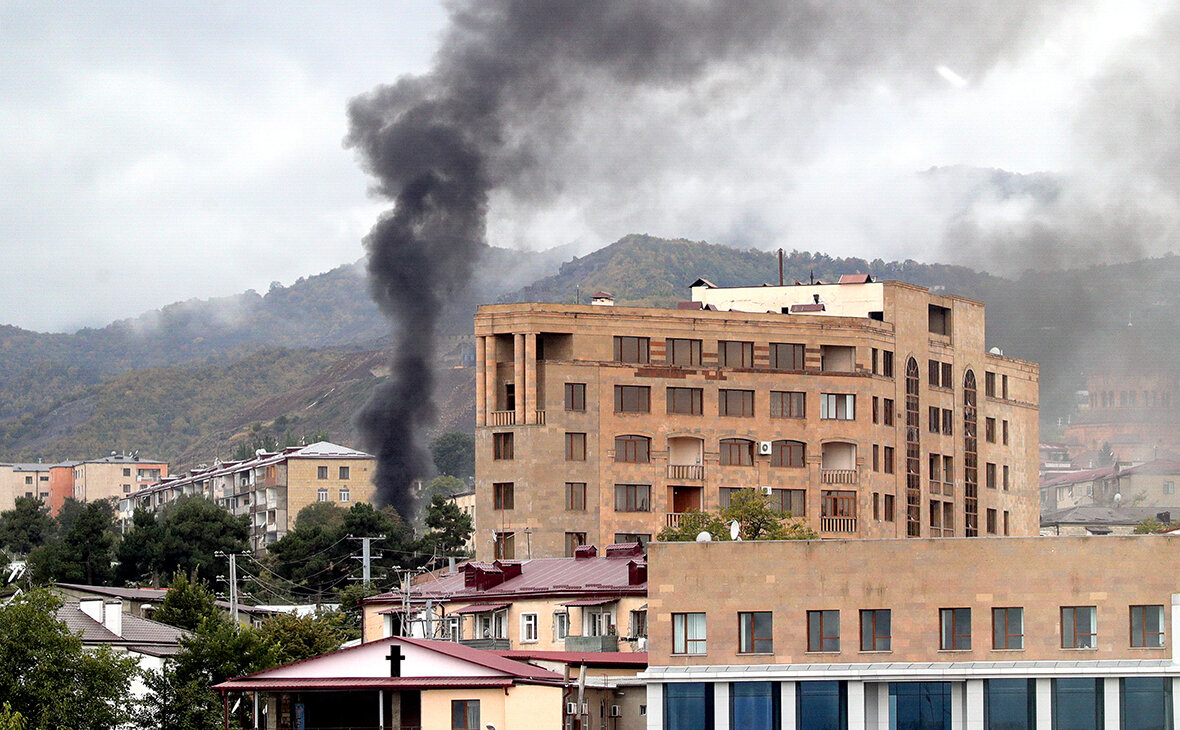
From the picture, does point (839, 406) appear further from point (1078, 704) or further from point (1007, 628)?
point (1078, 704)

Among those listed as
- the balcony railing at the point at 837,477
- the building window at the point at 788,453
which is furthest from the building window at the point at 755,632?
the balcony railing at the point at 837,477

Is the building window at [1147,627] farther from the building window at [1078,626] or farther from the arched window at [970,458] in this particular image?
the arched window at [970,458]

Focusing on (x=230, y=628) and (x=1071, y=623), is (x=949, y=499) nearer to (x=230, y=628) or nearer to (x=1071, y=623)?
(x=230, y=628)

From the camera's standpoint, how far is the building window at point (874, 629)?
70.7 m

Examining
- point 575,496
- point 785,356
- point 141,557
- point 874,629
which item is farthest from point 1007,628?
point 141,557

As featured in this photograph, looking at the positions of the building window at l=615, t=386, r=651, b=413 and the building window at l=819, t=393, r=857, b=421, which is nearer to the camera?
the building window at l=615, t=386, r=651, b=413

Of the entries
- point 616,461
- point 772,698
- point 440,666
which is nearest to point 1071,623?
point 772,698

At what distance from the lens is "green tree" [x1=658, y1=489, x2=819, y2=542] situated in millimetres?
115875

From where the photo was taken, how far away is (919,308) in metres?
148

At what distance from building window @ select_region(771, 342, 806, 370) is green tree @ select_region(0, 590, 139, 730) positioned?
58230 mm

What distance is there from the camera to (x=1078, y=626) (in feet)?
229

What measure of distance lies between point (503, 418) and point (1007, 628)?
218ft

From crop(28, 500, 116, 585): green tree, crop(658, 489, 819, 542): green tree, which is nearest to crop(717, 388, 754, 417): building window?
crop(658, 489, 819, 542): green tree

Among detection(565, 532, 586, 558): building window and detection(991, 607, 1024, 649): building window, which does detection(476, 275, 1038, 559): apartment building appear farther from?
detection(991, 607, 1024, 649): building window
